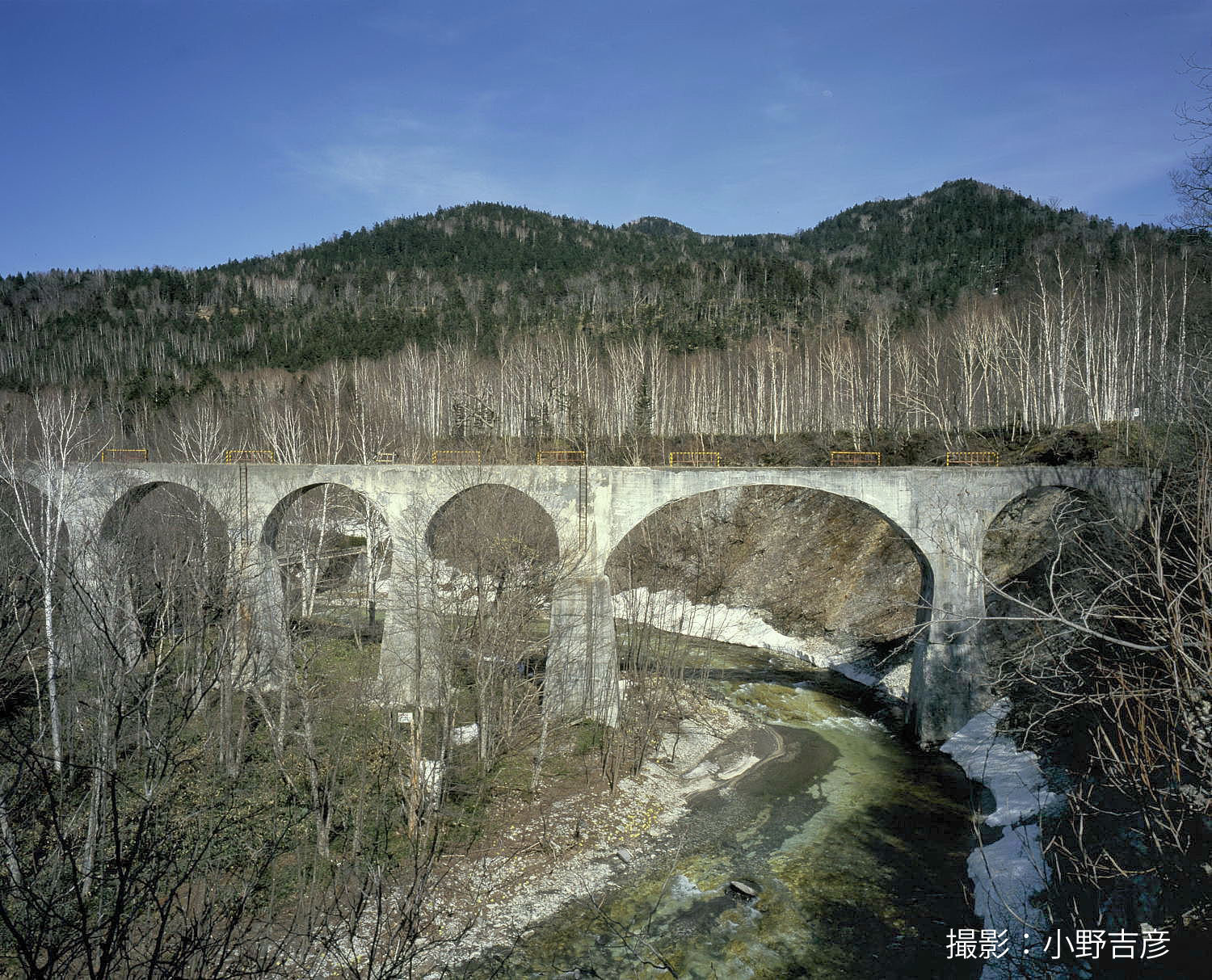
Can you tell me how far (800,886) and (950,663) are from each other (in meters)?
9.72

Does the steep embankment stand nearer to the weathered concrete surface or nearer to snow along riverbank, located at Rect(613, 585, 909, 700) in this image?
snow along riverbank, located at Rect(613, 585, 909, 700)

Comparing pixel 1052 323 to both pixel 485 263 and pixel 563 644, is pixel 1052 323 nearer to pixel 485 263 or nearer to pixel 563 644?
pixel 563 644

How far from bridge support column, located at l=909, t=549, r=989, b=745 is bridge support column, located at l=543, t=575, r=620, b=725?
29.5 feet

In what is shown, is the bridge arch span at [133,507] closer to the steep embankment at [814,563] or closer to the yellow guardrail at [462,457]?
the yellow guardrail at [462,457]

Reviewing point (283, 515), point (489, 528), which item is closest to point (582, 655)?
point (489, 528)

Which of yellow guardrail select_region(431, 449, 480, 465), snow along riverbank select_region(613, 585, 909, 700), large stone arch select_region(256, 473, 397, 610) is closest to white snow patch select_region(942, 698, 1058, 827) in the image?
snow along riverbank select_region(613, 585, 909, 700)

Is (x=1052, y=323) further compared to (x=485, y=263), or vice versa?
(x=485, y=263)

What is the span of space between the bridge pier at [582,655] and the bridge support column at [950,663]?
899 cm

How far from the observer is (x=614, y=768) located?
17828mm

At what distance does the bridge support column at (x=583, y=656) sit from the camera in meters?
21.0

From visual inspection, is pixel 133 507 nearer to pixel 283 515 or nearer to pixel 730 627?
pixel 283 515

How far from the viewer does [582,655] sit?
21.3 meters

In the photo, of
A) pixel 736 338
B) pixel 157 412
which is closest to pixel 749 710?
pixel 736 338

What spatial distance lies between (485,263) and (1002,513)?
82.9 metres
